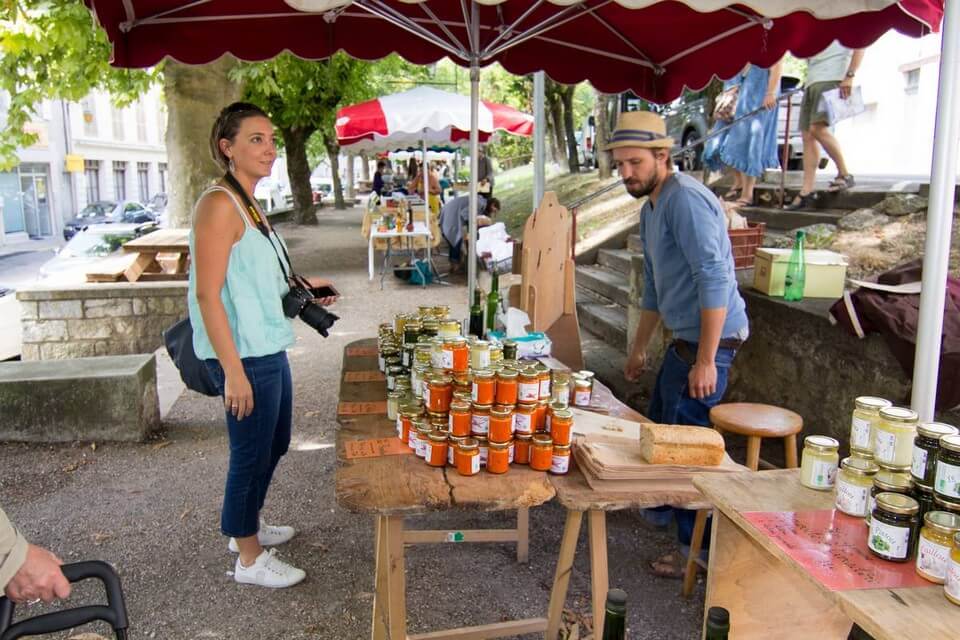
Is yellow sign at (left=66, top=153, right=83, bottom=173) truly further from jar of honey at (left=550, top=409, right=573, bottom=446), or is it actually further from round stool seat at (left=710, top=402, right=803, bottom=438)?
jar of honey at (left=550, top=409, right=573, bottom=446)

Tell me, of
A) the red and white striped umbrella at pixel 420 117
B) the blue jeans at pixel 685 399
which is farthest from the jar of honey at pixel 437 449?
the red and white striped umbrella at pixel 420 117

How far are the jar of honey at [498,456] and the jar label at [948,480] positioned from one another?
117 centimetres

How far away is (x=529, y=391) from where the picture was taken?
2318 mm

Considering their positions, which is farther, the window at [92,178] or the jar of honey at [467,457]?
the window at [92,178]

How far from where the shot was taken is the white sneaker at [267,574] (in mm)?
3373

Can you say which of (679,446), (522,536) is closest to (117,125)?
(522,536)

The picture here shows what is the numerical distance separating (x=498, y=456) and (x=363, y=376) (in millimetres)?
1306

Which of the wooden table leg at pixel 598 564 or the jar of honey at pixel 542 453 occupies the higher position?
the jar of honey at pixel 542 453

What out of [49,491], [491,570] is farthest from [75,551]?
[491,570]

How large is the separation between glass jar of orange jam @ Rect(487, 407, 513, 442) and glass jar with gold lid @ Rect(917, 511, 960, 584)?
44.8 inches

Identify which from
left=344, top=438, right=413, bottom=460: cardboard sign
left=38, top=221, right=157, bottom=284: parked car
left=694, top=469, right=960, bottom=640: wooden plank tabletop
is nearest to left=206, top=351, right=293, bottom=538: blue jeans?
left=344, top=438, right=413, bottom=460: cardboard sign

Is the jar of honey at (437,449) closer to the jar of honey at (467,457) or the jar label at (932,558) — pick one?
the jar of honey at (467,457)

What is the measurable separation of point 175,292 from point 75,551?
448 cm

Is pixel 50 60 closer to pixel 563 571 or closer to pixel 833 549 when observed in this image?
pixel 563 571
